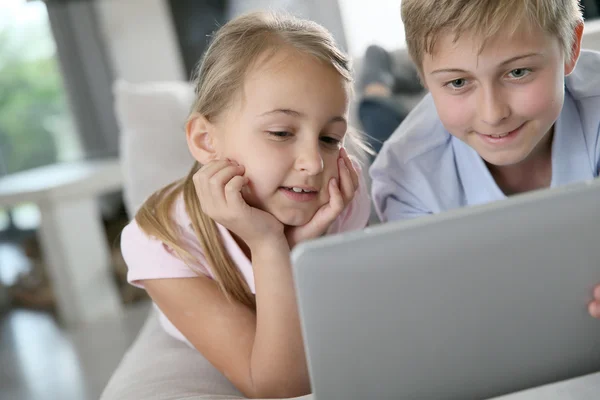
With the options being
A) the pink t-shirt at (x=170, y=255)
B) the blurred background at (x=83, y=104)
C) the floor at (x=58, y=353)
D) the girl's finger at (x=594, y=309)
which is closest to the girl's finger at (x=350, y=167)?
the pink t-shirt at (x=170, y=255)

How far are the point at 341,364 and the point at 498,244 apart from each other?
0.53ft

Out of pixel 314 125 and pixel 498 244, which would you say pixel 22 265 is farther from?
pixel 498 244

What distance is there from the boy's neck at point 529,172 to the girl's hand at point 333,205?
0.27 meters

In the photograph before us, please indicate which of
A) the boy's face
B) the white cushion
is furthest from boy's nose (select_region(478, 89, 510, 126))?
the white cushion

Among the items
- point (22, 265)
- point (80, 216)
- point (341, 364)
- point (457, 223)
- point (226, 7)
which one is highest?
point (226, 7)

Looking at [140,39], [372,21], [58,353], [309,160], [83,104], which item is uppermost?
[140,39]

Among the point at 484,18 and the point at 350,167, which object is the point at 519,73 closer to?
the point at 484,18

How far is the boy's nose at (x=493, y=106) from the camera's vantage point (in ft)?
3.13

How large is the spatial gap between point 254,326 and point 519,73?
0.52 meters

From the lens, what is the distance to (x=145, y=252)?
1.09 meters

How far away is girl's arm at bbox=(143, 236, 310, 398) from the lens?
943 mm

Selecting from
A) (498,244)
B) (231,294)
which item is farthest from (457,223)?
(231,294)

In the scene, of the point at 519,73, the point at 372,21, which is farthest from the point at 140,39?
the point at 519,73

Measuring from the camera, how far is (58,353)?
8.73 feet
